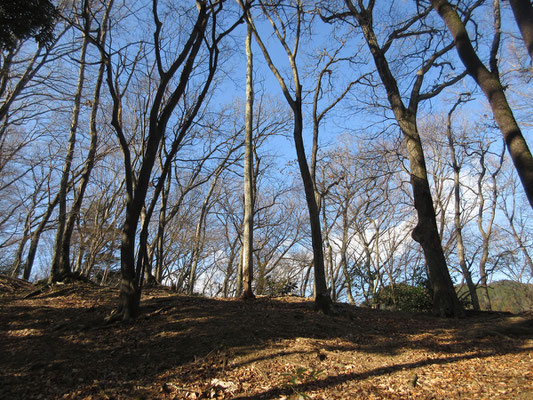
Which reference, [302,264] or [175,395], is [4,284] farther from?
[302,264]

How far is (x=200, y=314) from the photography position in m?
4.85

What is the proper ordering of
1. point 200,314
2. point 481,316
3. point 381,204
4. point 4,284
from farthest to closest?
point 381,204 < point 4,284 < point 481,316 < point 200,314

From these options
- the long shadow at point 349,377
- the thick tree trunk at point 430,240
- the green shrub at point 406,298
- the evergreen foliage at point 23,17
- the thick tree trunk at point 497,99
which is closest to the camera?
the long shadow at point 349,377

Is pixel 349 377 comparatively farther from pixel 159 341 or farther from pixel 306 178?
pixel 306 178

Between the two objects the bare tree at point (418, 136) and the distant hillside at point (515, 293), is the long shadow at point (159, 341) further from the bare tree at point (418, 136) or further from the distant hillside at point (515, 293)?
the distant hillside at point (515, 293)

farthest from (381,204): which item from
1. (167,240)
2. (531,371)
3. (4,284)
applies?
(4,284)

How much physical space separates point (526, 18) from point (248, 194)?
5848 millimetres

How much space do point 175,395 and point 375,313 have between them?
465cm

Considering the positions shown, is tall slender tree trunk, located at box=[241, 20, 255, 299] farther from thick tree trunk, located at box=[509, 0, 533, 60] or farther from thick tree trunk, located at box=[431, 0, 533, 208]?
thick tree trunk, located at box=[509, 0, 533, 60]

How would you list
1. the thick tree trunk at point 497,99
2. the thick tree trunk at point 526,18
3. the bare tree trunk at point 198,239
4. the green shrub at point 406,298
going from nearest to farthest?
the thick tree trunk at point 497,99
the thick tree trunk at point 526,18
the green shrub at point 406,298
the bare tree trunk at point 198,239

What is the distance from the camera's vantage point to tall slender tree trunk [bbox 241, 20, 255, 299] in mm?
6652

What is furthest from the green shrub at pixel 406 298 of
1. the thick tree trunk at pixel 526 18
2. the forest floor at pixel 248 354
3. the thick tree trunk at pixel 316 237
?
the thick tree trunk at pixel 526 18

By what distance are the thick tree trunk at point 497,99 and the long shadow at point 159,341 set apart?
268cm

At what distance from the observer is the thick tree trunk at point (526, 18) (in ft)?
16.9
